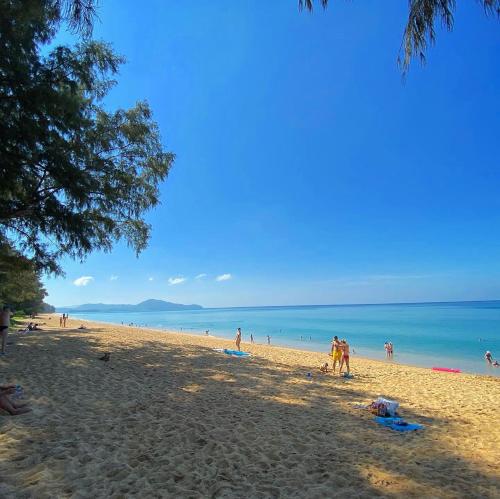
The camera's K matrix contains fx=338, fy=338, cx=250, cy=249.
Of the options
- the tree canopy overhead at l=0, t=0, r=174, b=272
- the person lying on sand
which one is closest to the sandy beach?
the person lying on sand

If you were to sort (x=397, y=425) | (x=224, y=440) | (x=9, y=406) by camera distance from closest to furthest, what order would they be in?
(x=224, y=440), (x=9, y=406), (x=397, y=425)

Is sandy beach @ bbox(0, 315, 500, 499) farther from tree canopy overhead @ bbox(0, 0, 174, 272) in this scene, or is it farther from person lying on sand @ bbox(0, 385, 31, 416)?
tree canopy overhead @ bbox(0, 0, 174, 272)

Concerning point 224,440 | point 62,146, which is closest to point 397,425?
point 224,440

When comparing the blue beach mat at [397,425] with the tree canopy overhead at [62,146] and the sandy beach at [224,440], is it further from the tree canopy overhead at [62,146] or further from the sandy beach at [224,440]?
the tree canopy overhead at [62,146]

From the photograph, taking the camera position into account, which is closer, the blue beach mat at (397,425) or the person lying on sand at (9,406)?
the person lying on sand at (9,406)

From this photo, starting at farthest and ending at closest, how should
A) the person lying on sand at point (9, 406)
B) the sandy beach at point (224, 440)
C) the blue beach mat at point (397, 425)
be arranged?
the blue beach mat at point (397, 425)
the person lying on sand at point (9, 406)
the sandy beach at point (224, 440)

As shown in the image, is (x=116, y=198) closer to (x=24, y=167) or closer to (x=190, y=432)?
(x=24, y=167)

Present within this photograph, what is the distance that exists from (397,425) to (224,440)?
Result: 337cm

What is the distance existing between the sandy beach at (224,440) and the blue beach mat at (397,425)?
0.62 feet

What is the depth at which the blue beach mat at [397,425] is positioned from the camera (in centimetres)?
618

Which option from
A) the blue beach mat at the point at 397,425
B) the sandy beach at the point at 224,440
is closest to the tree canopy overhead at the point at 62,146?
the sandy beach at the point at 224,440

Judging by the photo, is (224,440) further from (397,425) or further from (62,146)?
(62,146)

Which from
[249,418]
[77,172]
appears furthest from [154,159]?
[249,418]

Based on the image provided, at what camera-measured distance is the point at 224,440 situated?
202 inches
